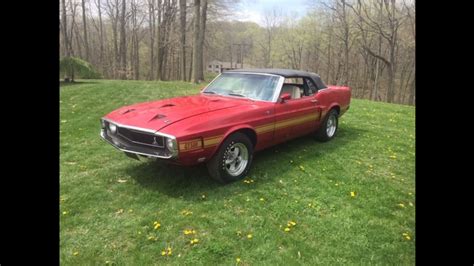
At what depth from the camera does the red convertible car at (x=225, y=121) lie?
12.9 feet

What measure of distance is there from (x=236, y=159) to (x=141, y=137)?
138 cm

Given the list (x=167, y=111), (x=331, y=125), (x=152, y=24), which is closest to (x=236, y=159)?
(x=167, y=111)

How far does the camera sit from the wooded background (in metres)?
26.0

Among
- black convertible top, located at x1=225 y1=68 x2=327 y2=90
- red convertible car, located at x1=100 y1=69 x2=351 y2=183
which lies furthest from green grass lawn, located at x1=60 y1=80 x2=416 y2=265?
black convertible top, located at x1=225 y1=68 x2=327 y2=90

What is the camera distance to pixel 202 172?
4.84 meters

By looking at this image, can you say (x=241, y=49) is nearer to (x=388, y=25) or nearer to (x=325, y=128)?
(x=388, y=25)

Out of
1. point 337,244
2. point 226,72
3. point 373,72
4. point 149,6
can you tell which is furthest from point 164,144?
point 373,72

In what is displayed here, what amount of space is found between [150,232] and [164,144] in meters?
1.01

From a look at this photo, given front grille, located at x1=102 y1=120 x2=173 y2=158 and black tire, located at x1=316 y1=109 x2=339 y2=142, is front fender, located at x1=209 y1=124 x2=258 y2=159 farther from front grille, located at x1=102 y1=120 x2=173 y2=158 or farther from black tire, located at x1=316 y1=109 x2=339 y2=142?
black tire, located at x1=316 y1=109 x2=339 y2=142

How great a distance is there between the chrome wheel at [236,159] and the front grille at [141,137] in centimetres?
97

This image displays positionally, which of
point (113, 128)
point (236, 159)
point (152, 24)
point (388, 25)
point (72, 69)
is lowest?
point (236, 159)

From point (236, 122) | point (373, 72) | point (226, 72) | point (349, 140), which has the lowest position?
point (349, 140)
